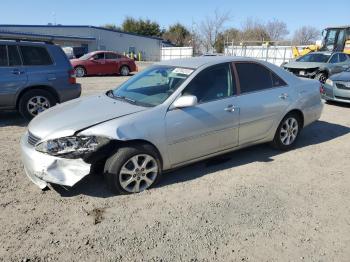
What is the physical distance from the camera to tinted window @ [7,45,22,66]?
23.1 ft

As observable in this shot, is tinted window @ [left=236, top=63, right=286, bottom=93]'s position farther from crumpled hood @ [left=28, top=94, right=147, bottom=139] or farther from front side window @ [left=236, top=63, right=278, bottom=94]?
crumpled hood @ [left=28, top=94, right=147, bottom=139]

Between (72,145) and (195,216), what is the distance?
1.54 metres

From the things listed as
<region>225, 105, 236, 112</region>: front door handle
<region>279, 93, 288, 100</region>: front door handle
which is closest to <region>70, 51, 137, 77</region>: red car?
<region>279, 93, 288, 100</region>: front door handle

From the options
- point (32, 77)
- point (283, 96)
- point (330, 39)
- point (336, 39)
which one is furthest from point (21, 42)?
point (330, 39)

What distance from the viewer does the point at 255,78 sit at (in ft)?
16.6

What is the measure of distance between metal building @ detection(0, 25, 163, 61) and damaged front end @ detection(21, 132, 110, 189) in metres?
38.3

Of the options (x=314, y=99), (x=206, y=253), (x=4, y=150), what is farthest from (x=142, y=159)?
(x=314, y=99)

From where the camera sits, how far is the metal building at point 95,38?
133 ft

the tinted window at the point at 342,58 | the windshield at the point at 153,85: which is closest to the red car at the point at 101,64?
the tinted window at the point at 342,58

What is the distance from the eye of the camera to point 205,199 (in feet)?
12.9

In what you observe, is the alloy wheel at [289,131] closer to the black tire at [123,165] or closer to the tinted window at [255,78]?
the tinted window at [255,78]

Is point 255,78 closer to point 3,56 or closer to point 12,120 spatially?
point 3,56

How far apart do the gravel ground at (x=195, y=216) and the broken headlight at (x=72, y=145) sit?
61cm

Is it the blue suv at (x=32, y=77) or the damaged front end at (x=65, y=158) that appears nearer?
the damaged front end at (x=65, y=158)
